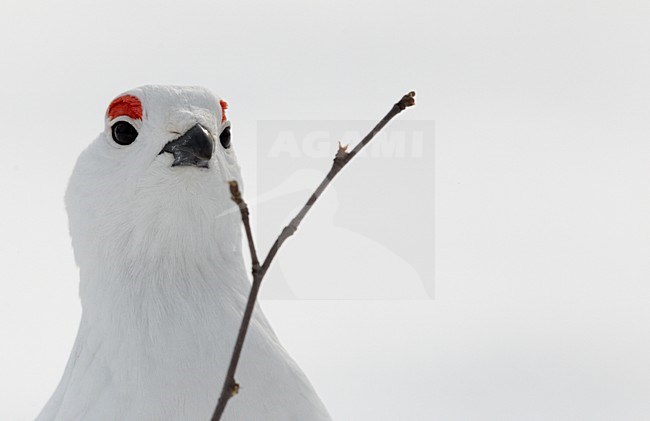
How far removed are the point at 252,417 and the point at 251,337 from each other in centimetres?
40

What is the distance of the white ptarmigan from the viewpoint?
3824 mm

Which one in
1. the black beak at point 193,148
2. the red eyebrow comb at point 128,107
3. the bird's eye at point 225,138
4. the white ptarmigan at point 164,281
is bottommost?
the white ptarmigan at point 164,281

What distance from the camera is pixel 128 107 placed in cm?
420

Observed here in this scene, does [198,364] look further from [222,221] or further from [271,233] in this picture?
[271,233]

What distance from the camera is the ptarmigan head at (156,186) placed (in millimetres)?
4027

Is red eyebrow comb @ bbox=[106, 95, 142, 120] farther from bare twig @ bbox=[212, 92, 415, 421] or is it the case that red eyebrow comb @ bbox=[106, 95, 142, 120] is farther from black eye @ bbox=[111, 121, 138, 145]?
bare twig @ bbox=[212, 92, 415, 421]

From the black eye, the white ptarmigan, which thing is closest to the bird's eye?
the white ptarmigan

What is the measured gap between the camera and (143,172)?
4090 mm

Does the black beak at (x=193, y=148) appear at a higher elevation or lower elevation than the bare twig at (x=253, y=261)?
higher

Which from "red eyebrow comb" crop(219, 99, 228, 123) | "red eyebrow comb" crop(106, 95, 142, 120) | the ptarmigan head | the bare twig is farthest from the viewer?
"red eyebrow comb" crop(219, 99, 228, 123)

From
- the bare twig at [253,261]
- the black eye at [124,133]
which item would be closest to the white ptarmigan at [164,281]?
the black eye at [124,133]

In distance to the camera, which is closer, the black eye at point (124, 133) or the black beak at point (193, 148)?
the black beak at point (193, 148)

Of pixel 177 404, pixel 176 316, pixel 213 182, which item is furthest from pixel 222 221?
pixel 177 404

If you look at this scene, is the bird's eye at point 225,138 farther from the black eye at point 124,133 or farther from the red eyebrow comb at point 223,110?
the black eye at point 124,133
